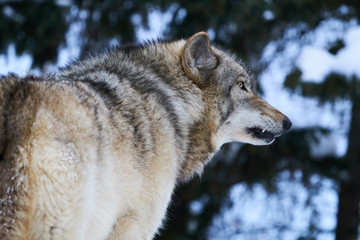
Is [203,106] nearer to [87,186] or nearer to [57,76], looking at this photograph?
[57,76]

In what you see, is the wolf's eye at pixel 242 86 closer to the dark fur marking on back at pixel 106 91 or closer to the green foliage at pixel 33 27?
the dark fur marking on back at pixel 106 91

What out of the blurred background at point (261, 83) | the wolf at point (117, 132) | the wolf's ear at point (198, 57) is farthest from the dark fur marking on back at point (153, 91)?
the blurred background at point (261, 83)

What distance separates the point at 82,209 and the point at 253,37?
24.9 ft

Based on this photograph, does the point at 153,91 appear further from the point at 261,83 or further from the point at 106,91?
the point at 261,83

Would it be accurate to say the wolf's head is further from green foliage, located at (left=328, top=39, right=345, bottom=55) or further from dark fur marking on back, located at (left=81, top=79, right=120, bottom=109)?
green foliage, located at (left=328, top=39, right=345, bottom=55)

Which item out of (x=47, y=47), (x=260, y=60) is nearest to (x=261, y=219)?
(x=260, y=60)

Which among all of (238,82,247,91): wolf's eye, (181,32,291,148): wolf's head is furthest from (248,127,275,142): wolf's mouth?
(238,82,247,91): wolf's eye

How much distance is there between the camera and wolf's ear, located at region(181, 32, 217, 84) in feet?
15.5

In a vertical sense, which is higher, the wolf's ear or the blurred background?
the blurred background

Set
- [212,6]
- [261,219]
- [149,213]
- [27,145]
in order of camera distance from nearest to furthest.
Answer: [27,145] → [149,213] → [212,6] → [261,219]

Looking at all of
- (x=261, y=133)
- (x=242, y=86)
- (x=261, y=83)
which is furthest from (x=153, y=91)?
(x=261, y=83)

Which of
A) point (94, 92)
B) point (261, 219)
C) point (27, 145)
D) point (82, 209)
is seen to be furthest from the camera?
point (261, 219)

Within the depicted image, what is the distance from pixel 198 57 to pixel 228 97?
0.43 m

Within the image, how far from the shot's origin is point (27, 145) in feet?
9.86
